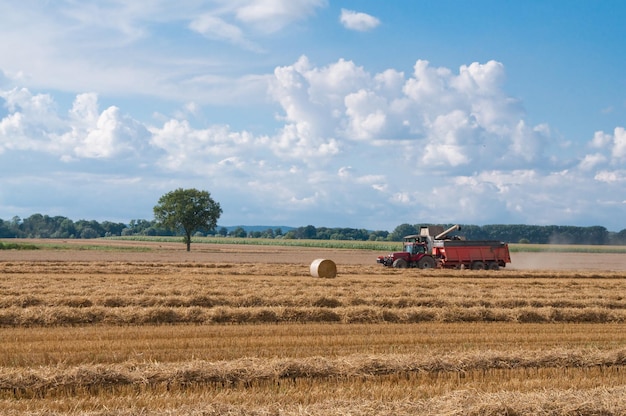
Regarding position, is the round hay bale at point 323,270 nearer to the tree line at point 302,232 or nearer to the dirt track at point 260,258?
the dirt track at point 260,258

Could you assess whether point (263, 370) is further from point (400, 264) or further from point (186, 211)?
point (186, 211)

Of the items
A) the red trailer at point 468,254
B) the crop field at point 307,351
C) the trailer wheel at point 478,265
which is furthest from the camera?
the trailer wheel at point 478,265

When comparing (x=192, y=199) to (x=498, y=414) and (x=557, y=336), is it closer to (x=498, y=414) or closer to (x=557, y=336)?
(x=557, y=336)

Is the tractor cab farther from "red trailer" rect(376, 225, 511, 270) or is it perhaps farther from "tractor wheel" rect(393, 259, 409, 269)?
"tractor wheel" rect(393, 259, 409, 269)

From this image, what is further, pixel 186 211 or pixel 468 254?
pixel 186 211

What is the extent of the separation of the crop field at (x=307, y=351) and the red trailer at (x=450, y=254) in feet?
44.7

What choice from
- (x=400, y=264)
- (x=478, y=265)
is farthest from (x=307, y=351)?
(x=478, y=265)

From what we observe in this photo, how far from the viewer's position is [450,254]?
117 feet

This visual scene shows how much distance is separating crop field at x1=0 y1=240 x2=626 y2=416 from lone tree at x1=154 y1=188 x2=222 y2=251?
→ 5086cm

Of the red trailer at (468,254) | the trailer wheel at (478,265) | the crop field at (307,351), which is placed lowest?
the crop field at (307,351)

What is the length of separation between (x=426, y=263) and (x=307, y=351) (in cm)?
2483

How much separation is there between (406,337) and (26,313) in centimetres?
830

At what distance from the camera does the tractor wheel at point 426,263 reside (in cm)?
3569

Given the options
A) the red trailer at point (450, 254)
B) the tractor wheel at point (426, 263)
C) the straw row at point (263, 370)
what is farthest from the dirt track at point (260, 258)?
the straw row at point (263, 370)
